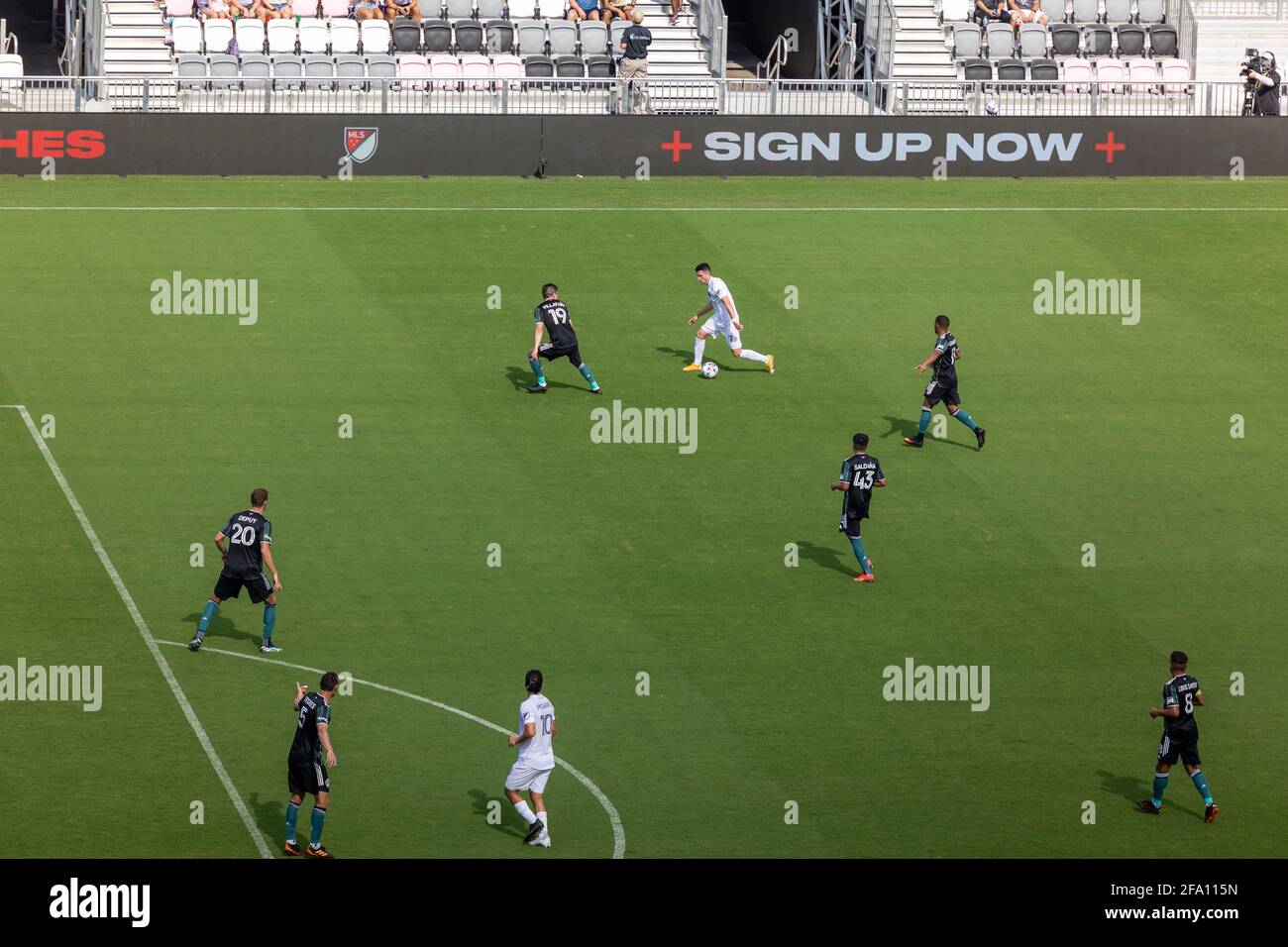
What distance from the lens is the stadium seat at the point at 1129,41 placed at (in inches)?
2158

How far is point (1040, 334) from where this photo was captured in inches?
1457

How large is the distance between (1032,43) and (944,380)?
26042mm

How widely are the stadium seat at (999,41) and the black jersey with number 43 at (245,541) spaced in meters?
34.8

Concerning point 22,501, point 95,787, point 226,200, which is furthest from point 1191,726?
point 226,200

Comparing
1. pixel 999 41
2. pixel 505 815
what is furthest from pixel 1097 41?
pixel 505 815

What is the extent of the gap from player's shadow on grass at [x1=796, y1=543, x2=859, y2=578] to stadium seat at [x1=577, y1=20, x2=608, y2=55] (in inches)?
1045

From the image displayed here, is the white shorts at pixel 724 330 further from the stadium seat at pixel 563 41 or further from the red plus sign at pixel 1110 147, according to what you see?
the stadium seat at pixel 563 41

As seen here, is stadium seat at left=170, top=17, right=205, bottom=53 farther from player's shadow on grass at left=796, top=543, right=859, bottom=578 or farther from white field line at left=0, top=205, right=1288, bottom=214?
player's shadow on grass at left=796, top=543, right=859, bottom=578

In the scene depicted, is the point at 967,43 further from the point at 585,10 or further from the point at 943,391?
the point at 943,391

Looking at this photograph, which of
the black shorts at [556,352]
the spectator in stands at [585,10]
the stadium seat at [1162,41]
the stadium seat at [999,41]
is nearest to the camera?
the black shorts at [556,352]

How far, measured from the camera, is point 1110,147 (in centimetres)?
4656

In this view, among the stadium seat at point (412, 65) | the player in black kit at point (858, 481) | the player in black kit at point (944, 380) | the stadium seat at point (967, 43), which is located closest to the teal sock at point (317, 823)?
the player in black kit at point (858, 481)

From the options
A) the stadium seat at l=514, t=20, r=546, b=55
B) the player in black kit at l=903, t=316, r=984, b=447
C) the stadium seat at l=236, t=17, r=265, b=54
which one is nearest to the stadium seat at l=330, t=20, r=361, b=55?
the stadium seat at l=236, t=17, r=265, b=54

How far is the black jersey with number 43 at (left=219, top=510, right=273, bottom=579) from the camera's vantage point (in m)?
23.2
